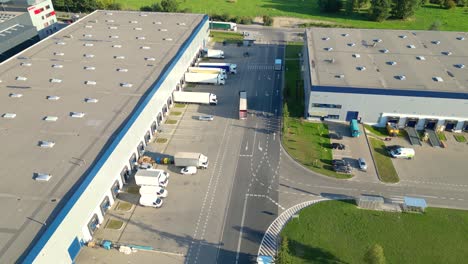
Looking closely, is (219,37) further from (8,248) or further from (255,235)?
(8,248)

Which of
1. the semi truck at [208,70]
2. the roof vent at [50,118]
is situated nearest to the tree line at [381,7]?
the semi truck at [208,70]

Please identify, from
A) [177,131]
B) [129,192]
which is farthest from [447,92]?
[129,192]

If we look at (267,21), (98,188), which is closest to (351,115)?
(98,188)

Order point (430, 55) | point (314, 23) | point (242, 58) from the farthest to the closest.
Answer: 1. point (314, 23)
2. point (242, 58)
3. point (430, 55)

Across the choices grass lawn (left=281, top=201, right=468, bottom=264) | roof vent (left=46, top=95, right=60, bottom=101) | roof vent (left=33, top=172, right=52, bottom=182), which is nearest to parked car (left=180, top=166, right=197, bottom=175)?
grass lawn (left=281, top=201, right=468, bottom=264)

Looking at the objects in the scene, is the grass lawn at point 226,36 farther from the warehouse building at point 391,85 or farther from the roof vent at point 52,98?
the roof vent at point 52,98
